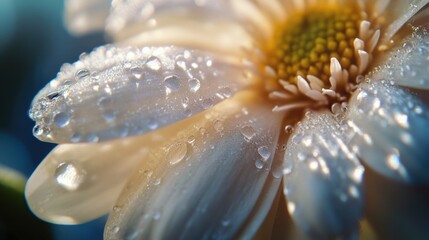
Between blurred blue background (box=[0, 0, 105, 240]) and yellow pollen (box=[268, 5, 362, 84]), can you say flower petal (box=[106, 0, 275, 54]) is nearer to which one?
yellow pollen (box=[268, 5, 362, 84])

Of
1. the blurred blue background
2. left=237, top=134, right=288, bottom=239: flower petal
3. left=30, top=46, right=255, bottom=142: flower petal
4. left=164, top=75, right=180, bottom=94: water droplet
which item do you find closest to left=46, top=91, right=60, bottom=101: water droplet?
left=30, top=46, right=255, bottom=142: flower petal

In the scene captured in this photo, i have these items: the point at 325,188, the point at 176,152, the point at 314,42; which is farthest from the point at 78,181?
the point at 314,42

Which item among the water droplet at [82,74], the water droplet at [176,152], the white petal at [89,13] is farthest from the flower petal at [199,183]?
the white petal at [89,13]

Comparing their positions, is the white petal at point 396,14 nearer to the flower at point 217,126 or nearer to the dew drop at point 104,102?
the flower at point 217,126

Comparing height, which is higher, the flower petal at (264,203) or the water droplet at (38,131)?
the water droplet at (38,131)

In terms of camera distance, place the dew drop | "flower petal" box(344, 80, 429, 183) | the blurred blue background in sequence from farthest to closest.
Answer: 1. the blurred blue background
2. the dew drop
3. "flower petal" box(344, 80, 429, 183)

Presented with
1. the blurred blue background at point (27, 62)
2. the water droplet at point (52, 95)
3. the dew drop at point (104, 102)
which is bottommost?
the blurred blue background at point (27, 62)
